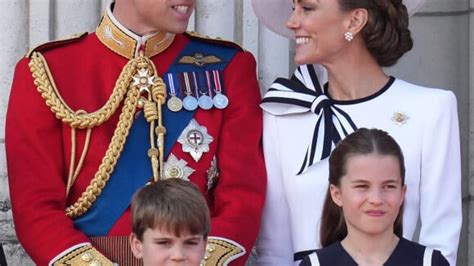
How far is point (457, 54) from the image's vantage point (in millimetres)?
5441

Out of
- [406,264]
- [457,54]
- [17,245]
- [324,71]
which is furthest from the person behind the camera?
[457,54]

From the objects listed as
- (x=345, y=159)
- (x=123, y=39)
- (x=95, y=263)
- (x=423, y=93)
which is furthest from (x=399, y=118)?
(x=95, y=263)

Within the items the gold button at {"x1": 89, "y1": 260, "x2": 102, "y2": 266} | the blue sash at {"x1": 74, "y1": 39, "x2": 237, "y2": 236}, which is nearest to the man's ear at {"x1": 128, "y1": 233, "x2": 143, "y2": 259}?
the gold button at {"x1": 89, "y1": 260, "x2": 102, "y2": 266}

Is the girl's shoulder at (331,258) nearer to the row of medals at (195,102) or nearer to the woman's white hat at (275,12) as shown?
the row of medals at (195,102)

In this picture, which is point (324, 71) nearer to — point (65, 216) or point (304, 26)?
point (304, 26)

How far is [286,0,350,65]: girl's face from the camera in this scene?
446 centimetres

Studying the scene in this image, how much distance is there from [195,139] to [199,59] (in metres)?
0.26

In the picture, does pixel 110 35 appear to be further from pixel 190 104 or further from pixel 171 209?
pixel 171 209

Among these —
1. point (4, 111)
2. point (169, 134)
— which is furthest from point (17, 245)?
→ point (169, 134)

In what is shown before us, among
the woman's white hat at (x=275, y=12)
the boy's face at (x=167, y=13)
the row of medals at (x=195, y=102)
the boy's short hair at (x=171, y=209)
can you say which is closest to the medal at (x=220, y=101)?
the row of medals at (x=195, y=102)

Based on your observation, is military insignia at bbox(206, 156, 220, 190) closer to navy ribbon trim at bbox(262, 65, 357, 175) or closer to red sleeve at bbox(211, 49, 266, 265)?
red sleeve at bbox(211, 49, 266, 265)

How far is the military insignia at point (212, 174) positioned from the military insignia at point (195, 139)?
0.04 m

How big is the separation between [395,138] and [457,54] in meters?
1.14

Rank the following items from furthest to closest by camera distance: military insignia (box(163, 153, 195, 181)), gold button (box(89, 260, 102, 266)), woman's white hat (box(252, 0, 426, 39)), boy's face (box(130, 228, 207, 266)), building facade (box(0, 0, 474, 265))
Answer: building facade (box(0, 0, 474, 265)) < woman's white hat (box(252, 0, 426, 39)) < military insignia (box(163, 153, 195, 181)) < gold button (box(89, 260, 102, 266)) < boy's face (box(130, 228, 207, 266))
